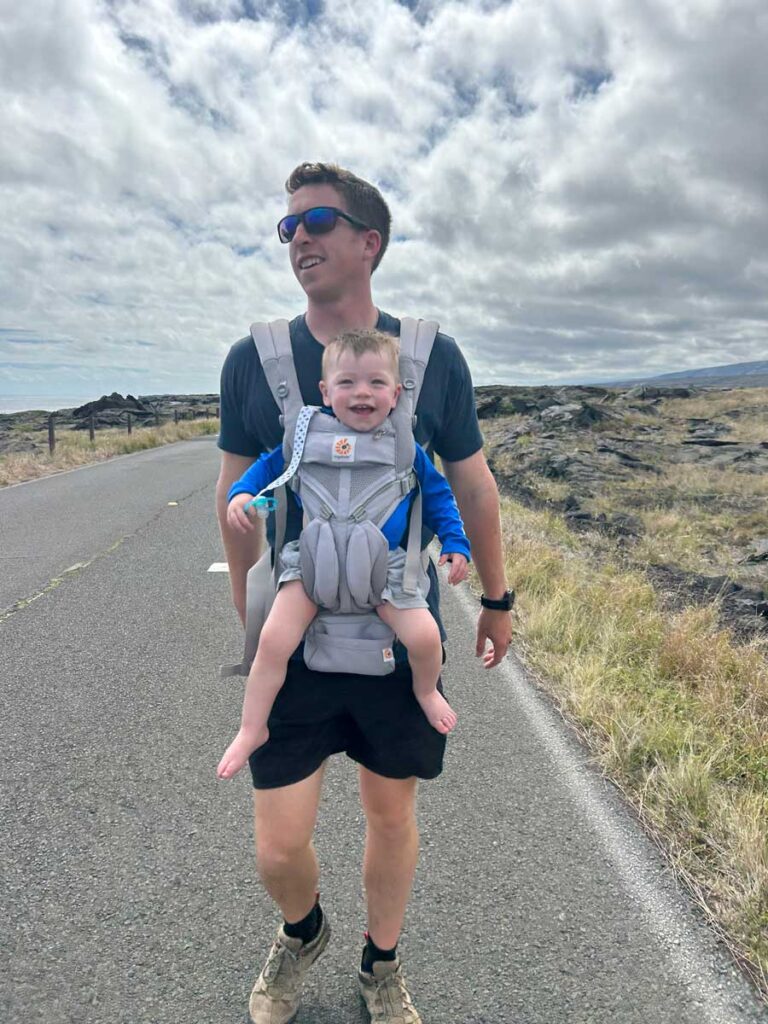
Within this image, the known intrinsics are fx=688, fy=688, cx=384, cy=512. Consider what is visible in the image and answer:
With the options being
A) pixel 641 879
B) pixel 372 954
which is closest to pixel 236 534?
pixel 372 954

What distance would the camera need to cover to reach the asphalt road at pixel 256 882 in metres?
2.03

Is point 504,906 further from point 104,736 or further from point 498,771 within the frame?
point 104,736

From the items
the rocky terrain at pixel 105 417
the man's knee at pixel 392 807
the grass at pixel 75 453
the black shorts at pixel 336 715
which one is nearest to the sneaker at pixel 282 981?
the man's knee at pixel 392 807

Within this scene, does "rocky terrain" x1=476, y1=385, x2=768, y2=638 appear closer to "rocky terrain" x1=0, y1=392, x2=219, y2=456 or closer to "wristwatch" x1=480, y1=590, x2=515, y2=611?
"wristwatch" x1=480, y1=590, x2=515, y2=611

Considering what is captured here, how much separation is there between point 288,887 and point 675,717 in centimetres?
270

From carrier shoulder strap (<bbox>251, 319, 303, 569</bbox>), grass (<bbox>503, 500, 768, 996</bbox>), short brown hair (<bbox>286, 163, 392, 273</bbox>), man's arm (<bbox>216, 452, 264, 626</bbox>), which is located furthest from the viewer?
grass (<bbox>503, 500, 768, 996</bbox>)

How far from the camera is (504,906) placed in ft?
7.84

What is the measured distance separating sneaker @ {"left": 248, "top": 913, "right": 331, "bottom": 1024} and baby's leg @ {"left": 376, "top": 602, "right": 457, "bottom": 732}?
32.8 inches

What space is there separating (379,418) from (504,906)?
180cm

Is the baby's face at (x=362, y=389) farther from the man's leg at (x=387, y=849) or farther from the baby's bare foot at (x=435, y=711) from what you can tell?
the man's leg at (x=387, y=849)

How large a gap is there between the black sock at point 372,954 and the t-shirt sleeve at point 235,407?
1.47 meters

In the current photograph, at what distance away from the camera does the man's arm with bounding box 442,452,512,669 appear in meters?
2.05

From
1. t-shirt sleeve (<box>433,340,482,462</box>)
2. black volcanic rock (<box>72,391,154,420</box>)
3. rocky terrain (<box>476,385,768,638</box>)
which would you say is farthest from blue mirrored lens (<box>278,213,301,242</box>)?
black volcanic rock (<box>72,391,154,420</box>)

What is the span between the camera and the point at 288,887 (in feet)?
6.10
